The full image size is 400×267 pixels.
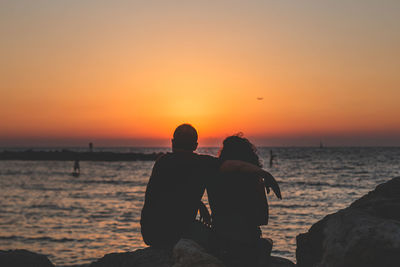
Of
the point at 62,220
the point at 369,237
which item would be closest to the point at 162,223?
the point at 369,237

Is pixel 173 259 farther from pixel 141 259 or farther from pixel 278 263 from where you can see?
pixel 278 263

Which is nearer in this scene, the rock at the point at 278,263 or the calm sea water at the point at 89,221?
the rock at the point at 278,263

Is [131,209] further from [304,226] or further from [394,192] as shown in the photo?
[394,192]

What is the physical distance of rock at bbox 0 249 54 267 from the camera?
6.21 meters

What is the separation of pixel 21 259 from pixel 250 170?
13.9ft

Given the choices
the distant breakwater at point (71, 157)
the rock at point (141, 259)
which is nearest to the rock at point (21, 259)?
the rock at point (141, 259)

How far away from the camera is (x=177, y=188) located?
Result: 182 inches

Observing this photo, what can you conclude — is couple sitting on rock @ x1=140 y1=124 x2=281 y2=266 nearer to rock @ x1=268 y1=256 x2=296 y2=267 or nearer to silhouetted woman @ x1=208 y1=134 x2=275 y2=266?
silhouetted woman @ x1=208 y1=134 x2=275 y2=266

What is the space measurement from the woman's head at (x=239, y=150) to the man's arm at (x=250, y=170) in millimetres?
205

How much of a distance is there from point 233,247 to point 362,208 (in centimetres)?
157

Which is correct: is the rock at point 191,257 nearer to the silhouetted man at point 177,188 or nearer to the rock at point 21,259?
the silhouetted man at point 177,188

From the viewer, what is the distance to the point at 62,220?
720 inches

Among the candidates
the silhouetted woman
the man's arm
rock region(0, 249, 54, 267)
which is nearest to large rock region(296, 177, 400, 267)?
the silhouetted woman

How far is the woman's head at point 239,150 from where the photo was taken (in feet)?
14.4
